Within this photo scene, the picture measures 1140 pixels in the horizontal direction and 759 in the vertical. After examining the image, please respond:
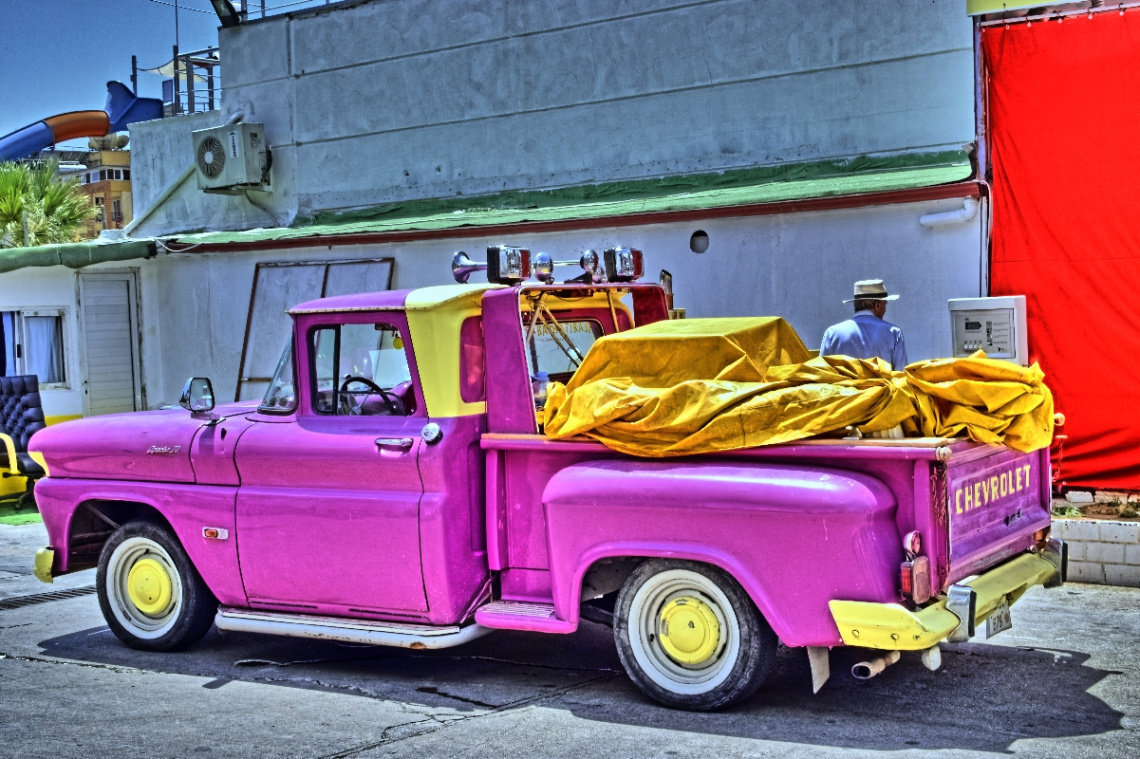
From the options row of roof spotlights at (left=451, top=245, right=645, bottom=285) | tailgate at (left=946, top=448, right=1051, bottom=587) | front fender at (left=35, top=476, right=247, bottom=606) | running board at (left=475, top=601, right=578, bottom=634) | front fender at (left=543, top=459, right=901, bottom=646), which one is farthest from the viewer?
front fender at (left=35, top=476, right=247, bottom=606)

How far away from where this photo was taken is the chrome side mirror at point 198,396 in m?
6.89

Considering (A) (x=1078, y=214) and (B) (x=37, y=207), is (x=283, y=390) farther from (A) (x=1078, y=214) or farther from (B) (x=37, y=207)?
(B) (x=37, y=207)

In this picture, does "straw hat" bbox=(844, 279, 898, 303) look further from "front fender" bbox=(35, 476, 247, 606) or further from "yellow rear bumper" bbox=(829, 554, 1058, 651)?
"front fender" bbox=(35, 476, 247, 606)

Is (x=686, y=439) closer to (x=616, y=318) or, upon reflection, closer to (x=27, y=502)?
(x=616, y=318)

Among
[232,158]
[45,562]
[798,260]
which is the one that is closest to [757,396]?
[45,562]

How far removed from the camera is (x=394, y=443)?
6.24 meters

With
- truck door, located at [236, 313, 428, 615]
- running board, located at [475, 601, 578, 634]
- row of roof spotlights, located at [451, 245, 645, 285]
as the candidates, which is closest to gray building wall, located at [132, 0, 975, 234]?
row of roof spotlights, located at [451, 245, 645, 285]

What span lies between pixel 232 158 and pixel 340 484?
12317 mm

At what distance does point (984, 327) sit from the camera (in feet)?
32.0

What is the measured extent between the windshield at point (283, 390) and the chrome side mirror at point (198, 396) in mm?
306

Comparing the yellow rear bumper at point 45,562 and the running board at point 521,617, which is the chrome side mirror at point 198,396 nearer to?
the yellow rear bumper at point 45,562

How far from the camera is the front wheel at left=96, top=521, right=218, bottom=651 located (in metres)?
7.01

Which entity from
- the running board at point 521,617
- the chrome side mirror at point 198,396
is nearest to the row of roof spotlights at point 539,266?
the chrome side mirror at point 198,396

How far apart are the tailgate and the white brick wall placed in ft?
7.00
